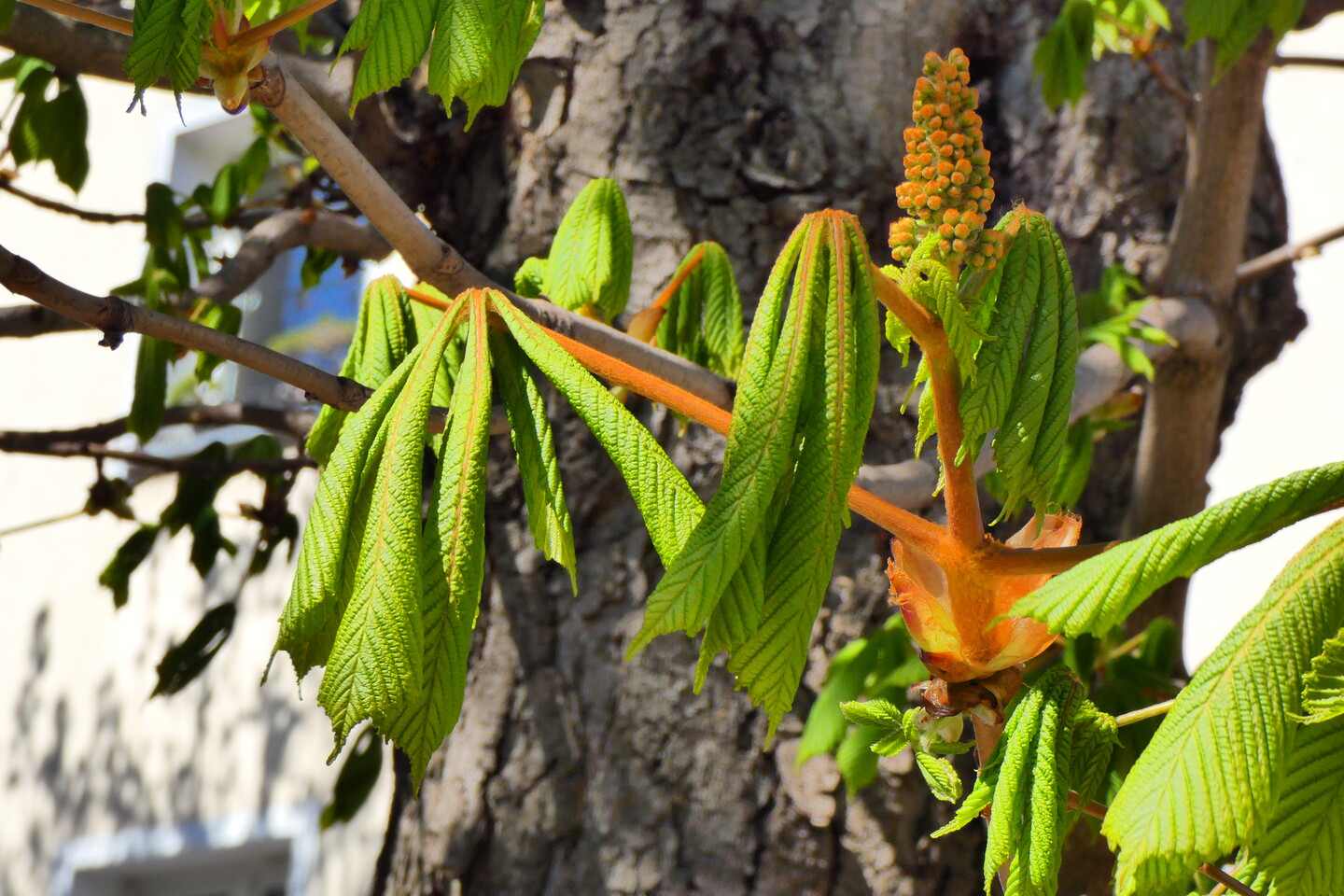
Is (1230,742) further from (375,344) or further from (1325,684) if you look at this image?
(375,344)

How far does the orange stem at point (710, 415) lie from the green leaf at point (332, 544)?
11 centimetres

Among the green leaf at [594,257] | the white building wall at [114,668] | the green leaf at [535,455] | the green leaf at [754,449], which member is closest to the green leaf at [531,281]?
the green leaf at [594,257]

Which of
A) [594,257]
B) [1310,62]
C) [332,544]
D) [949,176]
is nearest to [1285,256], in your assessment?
[1310,62]

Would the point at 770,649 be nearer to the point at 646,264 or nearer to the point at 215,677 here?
the point at 646,264

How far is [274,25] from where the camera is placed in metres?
0.63

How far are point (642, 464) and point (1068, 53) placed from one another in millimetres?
855

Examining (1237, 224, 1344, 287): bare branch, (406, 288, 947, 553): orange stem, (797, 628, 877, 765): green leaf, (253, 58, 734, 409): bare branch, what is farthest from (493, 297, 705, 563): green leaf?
(1237, 224, 1344, 287): bare branch

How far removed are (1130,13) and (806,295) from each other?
3.00ft

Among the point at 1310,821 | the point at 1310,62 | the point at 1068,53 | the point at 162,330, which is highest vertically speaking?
the point at 1310,62

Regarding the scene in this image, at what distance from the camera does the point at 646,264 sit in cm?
142

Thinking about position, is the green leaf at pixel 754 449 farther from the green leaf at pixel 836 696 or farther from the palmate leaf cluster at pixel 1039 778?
the green leaf at pixel 836 696

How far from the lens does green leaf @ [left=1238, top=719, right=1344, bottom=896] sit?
1.52 feet

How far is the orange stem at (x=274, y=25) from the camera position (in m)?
0.63

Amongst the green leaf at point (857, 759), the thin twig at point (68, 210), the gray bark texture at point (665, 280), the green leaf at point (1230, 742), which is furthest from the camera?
the thin twig at point (68, 210)
